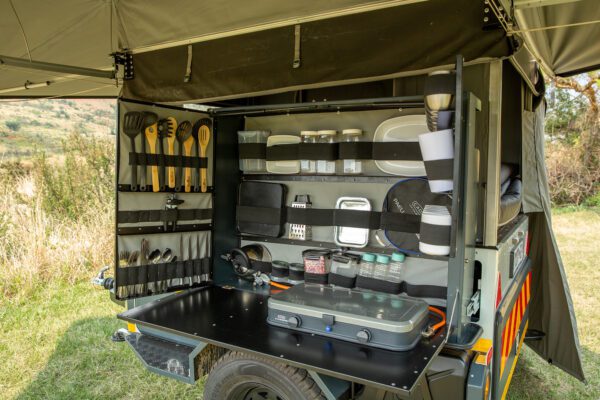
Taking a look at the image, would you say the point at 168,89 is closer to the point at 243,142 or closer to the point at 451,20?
the point at 243,142

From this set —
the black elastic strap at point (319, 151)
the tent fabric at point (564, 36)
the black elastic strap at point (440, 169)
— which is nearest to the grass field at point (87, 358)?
the black elastic strap at point (319, 151)

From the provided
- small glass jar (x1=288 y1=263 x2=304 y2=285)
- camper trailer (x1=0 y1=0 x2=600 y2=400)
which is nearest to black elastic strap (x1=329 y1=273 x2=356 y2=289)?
camper trailer (x1=0 y1=0 x2=600 y2=400)

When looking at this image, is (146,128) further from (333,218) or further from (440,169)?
(440,169)

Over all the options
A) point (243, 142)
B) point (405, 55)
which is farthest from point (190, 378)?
point (405, 55)

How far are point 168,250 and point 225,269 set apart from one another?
18.5 inches

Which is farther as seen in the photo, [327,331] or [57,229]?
[57,229]

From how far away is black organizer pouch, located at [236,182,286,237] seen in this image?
9.55 feet

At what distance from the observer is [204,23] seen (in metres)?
2.38

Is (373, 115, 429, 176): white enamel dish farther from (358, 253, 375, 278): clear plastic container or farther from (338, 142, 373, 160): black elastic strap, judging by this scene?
(358, 253, 375, 278): clear plastic container

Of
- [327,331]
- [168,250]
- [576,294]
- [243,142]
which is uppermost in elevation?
[243,142]

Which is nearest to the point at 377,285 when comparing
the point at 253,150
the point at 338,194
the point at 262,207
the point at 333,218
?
the point at 333,218

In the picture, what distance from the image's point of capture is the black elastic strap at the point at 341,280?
260cm

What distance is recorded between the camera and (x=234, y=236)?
Answer: 313 centimetres

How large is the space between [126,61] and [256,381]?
6.64 ft
